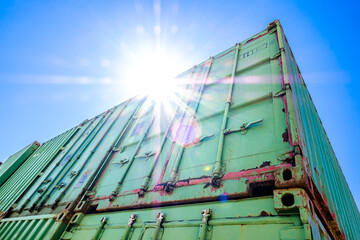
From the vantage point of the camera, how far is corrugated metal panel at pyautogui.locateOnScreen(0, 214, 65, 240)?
2812 millimetres

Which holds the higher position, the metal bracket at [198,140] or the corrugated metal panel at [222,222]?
the metal bracket at [198,140]

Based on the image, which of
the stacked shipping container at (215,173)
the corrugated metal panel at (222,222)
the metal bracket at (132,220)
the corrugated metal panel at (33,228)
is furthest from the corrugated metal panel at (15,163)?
the metal bracket at (132,220)

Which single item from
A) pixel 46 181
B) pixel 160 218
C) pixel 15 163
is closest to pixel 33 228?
pixel 46 181

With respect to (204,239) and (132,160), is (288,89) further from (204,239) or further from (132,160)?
(132,160)

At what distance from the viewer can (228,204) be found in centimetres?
167

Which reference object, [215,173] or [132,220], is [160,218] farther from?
[215,173]

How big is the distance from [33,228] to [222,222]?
134 inches

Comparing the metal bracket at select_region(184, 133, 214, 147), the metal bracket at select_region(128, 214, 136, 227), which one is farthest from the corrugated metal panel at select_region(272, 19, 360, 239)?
the metal bracket at select_region(128, 214, 136, 227)

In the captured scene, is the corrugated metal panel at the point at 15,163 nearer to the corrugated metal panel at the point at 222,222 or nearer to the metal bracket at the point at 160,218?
the corrugated metal panel at the point at 222,222

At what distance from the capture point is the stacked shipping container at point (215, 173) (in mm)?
1509

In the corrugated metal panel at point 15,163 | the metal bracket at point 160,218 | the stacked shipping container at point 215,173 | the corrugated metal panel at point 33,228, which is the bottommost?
the corrugated metal panel at point 33,228

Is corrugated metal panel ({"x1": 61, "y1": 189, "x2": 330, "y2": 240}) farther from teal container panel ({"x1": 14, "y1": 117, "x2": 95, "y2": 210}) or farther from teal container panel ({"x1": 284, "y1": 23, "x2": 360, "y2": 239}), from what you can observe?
teal container panel ({"x1": 14, "y1": 117, "x2": 95, "y2": 210})

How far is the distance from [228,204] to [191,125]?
147 cm

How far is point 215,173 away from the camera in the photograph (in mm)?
1912
